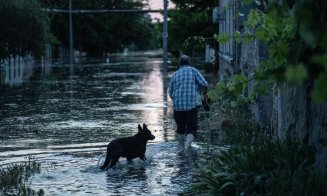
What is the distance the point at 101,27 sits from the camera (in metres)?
85.7

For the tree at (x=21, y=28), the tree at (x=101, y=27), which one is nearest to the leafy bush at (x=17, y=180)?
the tree at (x=21, y=28)

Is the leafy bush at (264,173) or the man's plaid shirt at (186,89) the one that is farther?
the man's plaid shirt at (186,89)

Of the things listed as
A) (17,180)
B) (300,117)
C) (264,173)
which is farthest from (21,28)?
(264,173)

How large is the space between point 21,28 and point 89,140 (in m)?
17.6

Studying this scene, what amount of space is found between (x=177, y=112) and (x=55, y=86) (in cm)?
1918

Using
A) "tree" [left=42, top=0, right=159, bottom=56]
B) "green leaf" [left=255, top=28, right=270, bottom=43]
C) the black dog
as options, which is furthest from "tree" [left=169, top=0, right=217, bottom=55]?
"tree" [left=42, top=0, right=159, bottom=56]

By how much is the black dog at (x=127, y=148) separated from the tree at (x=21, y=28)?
19737mm

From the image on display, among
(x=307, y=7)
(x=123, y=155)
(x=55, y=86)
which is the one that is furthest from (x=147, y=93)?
(x=307, y=7)

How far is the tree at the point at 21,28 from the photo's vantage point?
28.6 metres

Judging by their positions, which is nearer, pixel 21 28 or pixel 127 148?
pixel 127 148

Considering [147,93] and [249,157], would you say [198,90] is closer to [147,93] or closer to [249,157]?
[249,157]

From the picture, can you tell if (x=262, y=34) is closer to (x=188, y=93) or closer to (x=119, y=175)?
(x=119, y=175)

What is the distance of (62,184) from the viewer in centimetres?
835

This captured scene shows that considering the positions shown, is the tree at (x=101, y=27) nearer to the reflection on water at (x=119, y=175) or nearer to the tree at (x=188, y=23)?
the tree at (x=188, y=23)
